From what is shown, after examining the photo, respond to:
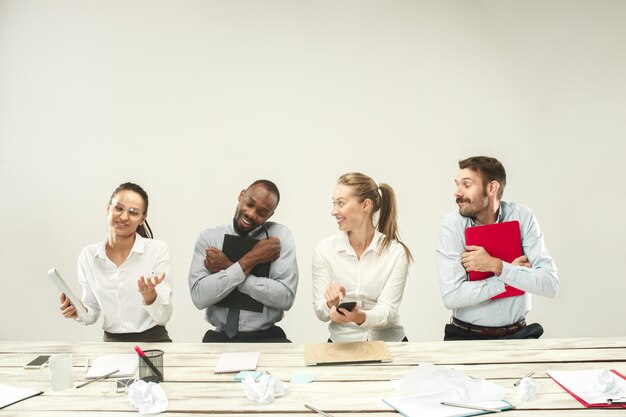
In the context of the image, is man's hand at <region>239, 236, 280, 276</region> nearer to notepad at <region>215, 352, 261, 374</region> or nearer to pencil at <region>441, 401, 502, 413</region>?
notepad at <region>215, 352, 261, 374</region>

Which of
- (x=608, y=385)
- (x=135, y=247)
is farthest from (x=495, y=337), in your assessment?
(x=135, y=247)

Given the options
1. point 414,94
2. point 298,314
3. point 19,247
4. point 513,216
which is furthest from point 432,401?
point 19,247

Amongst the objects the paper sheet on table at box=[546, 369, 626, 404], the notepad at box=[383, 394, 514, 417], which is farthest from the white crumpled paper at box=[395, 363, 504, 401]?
the paper sheet on table at box=[546, 369, 626, 404]

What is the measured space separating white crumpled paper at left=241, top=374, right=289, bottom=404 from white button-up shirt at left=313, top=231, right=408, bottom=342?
3.43 feet

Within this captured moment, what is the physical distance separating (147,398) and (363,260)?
1535mm

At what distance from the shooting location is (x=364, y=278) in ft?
9.62

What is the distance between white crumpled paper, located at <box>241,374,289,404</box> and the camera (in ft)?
5.59

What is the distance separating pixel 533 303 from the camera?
13.8 ft

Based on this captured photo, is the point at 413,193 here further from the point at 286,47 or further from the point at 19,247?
the point at 19,247

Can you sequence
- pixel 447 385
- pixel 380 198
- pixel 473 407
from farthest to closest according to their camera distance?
pixel 380 198
pixel 447 385
pixel 473 407

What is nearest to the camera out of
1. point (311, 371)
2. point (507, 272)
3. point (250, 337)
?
point (311, 371)

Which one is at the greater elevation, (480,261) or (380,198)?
(380,198)

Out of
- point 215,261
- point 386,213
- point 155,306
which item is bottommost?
Result: point 155,306

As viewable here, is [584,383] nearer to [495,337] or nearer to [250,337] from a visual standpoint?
[495,337]
